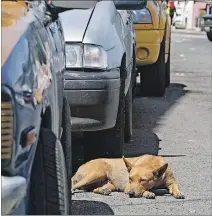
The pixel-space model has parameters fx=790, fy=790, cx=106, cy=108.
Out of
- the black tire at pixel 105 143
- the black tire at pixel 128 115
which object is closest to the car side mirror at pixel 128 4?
the black tire at pixel 105 143

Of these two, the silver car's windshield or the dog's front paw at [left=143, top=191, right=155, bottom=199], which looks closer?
the silver car's windshield

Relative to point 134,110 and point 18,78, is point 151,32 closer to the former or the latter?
point 134,110

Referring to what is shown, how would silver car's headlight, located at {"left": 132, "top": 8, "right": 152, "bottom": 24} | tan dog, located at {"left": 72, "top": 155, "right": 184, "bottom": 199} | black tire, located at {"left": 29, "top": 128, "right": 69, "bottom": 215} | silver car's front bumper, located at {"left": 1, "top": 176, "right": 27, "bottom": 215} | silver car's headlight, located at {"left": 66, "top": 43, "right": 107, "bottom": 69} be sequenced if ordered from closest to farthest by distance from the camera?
silver car's front bumper, located at {"left": 1, "top": 176, "right": 27, "bottom": 215}
black tire, located at {"left": 29, "top": 128, "right": 69, "bottom": 215}
tan dog, located at {"left": 72, "top": 155, "right": 184, "bottom": 199}
silver car's headlight, located at {"left": 66, "top": 43, "right": 107, "bottom": 69}
silver car's headlight, located at {"left": 132, "top": 8, "right": 152, "bottom": 24}

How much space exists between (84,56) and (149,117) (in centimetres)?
365

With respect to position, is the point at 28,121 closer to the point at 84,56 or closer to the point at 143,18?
the point at 84,56

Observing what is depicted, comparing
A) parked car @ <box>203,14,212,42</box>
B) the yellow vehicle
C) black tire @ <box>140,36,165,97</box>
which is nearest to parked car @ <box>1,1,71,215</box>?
the yellow vehicle

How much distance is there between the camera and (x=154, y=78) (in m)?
10.5

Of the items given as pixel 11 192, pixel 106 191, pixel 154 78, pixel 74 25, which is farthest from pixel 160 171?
pixel 154 78

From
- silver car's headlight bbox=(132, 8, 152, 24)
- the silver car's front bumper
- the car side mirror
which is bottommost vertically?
silver car's headlight bbox=(132, 8, 152, 24)

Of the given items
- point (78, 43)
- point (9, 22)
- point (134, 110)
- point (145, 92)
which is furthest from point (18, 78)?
point (145, 92)

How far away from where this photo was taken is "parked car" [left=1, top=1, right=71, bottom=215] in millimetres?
2793

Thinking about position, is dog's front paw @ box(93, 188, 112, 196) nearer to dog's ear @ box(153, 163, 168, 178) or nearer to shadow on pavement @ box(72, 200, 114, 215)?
shadow on pavement @ box(72, 200, 114, 215)

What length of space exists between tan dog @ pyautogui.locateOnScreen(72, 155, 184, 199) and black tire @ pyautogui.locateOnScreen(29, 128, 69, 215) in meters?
2.26

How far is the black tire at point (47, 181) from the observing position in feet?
9.86
